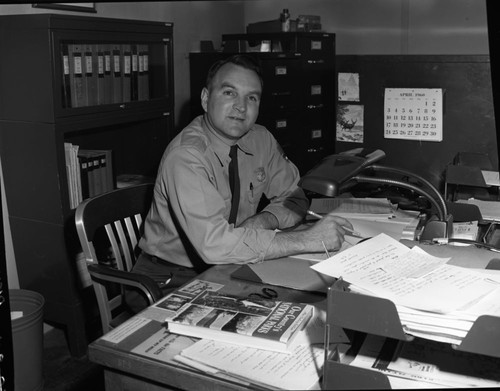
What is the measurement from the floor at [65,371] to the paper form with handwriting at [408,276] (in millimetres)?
1616

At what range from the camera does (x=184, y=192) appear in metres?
1.80

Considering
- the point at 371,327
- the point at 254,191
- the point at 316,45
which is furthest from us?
the point at 316,45

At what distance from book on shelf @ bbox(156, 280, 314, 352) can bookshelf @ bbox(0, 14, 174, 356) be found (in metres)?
1.32

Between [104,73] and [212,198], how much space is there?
129cm

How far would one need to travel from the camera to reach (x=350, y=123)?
97.7 inches

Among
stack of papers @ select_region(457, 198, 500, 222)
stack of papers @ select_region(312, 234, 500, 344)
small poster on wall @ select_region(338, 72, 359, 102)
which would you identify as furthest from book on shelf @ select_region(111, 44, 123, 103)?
stack of papers @ select_region(312, 234, 500, 344)

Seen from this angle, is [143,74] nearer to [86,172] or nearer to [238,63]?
[86,172]

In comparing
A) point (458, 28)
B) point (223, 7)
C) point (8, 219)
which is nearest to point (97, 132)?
point (8, 219)

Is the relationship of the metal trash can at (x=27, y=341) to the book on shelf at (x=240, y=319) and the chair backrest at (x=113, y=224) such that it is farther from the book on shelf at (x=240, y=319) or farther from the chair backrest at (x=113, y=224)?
the book on shelf at (x=240, y=319)

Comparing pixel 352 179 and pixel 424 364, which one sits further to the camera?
pixel 352 179

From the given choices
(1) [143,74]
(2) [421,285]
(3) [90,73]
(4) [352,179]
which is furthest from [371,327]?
(1) [143,74]

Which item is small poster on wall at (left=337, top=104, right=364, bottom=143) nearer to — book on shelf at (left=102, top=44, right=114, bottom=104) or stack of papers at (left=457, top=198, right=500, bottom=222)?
stack of papers at (left=457, top=198, right=500, bottom=222)

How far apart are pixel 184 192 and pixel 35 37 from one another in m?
1.07

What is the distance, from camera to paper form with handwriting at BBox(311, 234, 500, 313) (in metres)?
1.01
